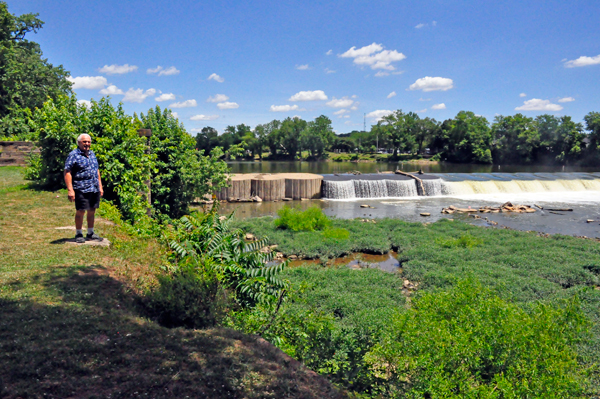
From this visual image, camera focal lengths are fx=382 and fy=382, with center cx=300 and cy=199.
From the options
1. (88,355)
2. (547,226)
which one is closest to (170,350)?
(88,355)

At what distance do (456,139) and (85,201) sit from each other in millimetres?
72847

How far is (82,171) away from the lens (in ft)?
20.4

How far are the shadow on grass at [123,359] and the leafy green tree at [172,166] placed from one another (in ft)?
25.7

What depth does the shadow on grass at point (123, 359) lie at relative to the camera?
9.10 feet

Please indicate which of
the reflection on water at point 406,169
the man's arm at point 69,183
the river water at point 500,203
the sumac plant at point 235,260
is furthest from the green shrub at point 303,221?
the reflection on water at point 406,169

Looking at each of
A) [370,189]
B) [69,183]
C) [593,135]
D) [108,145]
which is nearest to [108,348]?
[69,183]

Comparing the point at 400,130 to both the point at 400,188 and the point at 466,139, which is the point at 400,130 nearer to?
the point at 466,139

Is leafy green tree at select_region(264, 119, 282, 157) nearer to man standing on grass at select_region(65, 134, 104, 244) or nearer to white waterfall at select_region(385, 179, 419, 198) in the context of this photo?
white waterfall at select_region(385, 179, 419, 198)

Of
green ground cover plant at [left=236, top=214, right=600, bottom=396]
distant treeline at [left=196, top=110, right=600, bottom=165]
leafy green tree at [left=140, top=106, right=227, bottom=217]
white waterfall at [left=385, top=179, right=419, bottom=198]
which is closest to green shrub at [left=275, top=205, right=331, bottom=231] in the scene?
green ground cover plant at [left=236, top=214, right=600, bottom=396]

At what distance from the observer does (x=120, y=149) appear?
927 centimetres

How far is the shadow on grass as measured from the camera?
109 inches

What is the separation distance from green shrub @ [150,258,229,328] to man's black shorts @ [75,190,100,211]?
8.58ft

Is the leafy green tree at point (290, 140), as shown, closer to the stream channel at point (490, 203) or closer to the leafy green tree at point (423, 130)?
the leafy green tree at point (423, 130)

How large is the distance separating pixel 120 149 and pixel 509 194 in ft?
97.1
